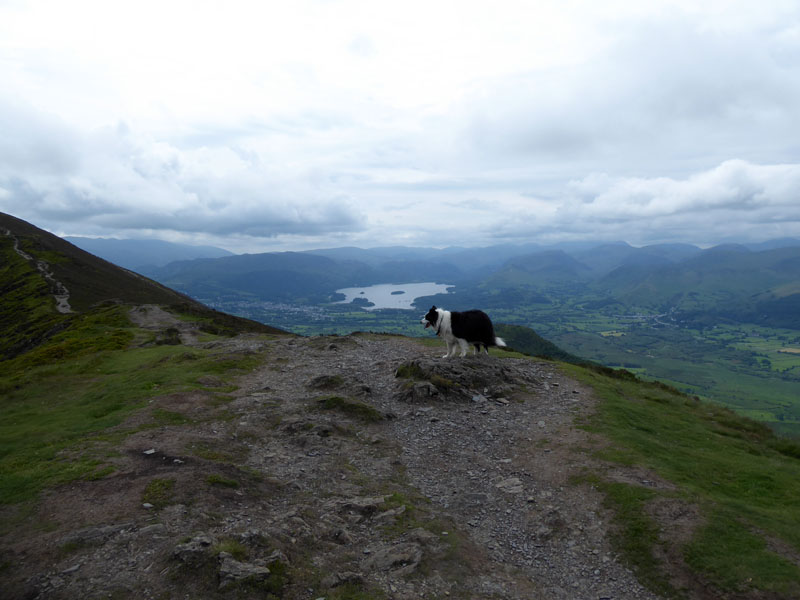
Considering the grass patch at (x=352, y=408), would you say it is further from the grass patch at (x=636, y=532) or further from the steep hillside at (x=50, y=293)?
the steep hillside at (x=50, y=293)

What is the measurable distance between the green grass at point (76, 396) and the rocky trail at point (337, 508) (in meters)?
1.22

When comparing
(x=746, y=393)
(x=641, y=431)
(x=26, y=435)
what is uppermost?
(x=26, y=435)

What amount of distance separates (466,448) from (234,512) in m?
9.17

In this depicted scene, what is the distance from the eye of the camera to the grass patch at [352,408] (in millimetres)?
19766

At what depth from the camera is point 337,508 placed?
12.3 metres

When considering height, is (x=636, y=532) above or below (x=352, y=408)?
below

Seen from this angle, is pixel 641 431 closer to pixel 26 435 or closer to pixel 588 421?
pixel 588 421

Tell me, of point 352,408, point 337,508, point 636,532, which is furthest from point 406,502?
point 352,408

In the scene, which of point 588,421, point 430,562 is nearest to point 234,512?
point 430,562

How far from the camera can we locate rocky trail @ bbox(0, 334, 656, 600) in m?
8.82

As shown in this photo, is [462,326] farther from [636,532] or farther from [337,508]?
[636,532]

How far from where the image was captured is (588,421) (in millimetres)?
19047

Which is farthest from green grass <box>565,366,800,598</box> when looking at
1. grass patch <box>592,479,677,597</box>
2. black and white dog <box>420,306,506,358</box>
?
black and white dog <box>420,306,506,358</box>

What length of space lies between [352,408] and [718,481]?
14211 millimetres
